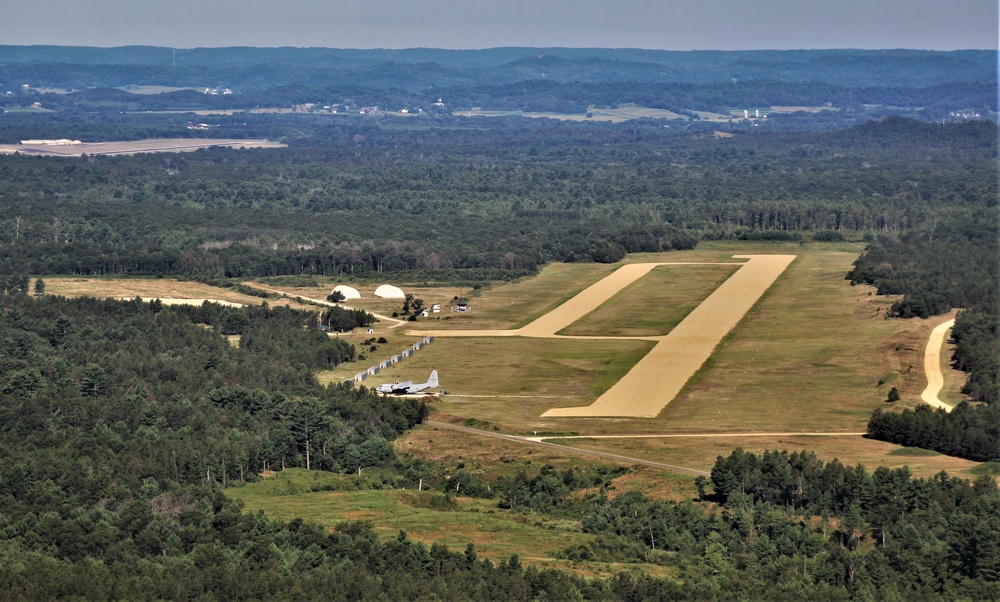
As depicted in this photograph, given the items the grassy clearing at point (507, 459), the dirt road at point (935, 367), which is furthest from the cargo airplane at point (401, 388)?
the dirt road at point (935, 367)

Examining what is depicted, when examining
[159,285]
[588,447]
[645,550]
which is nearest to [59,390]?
[588,447]

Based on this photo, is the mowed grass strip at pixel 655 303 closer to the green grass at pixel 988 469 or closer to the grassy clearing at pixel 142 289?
the grassy clearing at pixel 142 289

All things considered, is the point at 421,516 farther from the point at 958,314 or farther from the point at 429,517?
the point at 958,314

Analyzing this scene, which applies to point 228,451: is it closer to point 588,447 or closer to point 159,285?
point 588,447

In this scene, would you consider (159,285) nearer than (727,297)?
No

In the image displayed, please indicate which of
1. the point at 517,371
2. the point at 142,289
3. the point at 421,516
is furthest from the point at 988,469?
the point at 142,289

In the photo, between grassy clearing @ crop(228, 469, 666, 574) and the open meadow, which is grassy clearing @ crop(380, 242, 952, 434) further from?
grassy clearing @ crop(228, 469, 666, 574)
